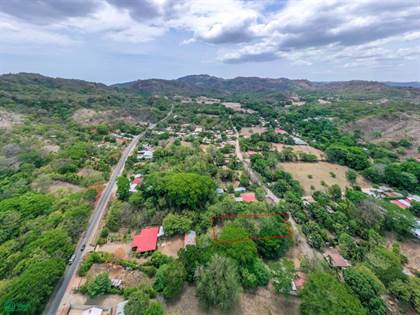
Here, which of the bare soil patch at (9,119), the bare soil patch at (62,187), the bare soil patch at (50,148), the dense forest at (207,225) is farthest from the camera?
the bare soil patch at (9,119)

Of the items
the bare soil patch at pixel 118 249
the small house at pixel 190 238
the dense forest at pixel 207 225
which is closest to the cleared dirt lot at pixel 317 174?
the dense forest at pixel 207 225

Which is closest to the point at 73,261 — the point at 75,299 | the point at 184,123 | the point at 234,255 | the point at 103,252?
the point at 103,252

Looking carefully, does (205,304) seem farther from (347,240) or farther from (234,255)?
(347,240)

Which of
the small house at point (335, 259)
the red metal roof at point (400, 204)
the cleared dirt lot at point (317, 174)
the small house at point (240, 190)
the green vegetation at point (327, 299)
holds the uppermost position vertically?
the green vegetation at point (327, 299)

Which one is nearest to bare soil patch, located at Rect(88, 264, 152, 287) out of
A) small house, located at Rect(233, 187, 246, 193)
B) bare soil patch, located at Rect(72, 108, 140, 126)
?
small house, located at Rect(233, 187, 246, 193)

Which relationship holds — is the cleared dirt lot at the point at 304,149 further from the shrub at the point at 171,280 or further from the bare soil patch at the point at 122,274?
the bare soil patch at the point at 122,274

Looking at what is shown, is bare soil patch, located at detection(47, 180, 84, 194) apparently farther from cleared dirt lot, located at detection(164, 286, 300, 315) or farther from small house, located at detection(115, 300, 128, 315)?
cleared dirt lot, located at detection(164, 286, 300, 315)

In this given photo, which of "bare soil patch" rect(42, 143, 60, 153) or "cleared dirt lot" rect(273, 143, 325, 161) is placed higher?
"bare soil patch" rect(42, 143, 60, 153)
